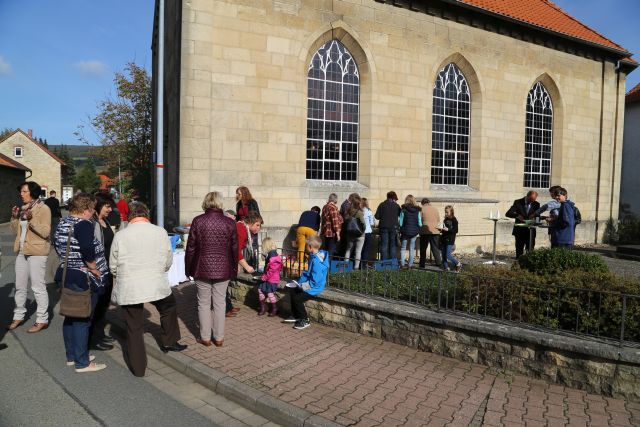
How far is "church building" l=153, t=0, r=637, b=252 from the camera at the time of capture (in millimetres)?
11383

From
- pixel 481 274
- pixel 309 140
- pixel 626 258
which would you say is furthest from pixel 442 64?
pixel 481 274

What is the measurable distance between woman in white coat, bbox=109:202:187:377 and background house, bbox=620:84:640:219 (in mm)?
24896

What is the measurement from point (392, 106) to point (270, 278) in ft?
27.0

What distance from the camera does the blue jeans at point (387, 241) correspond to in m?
11.3

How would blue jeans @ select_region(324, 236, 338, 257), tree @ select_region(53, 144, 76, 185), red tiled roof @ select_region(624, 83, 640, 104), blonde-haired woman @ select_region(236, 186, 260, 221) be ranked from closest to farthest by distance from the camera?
blonde-haired woman @ select_region(236, 186, 260, 221), blue jeans @ select_region(324, 236, 338, 257), red tiled roof @ select_region(624, 83, 640, 104), tree @ select_region(53, 144, 76, 185)

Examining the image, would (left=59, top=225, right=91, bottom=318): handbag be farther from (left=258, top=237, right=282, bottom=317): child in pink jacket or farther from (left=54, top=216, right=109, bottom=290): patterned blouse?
(left=258, top=237, right=282, bottom=317): child in pink jacket

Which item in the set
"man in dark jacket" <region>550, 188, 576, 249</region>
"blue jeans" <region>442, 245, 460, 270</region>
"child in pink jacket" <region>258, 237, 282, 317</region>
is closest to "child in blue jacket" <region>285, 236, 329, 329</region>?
"child in pink jacket" <region>258, 237, 282, 317</region>

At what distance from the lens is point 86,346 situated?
209 inches

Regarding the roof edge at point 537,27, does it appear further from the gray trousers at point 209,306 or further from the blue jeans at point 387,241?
the gray trousers at point 209,306

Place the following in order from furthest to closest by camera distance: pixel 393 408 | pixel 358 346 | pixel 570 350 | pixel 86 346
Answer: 1. pixel 358 346
2. pixel 86 346
3. pixel 570 350
4. pixel 393 408

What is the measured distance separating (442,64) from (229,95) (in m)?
7.22

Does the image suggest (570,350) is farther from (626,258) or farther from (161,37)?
(626,258)

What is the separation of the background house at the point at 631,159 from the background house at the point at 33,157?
2244 inches

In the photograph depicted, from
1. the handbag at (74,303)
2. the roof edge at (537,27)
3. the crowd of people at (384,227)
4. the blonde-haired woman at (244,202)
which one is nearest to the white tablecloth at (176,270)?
the blonde-haired woman at (244,202)
